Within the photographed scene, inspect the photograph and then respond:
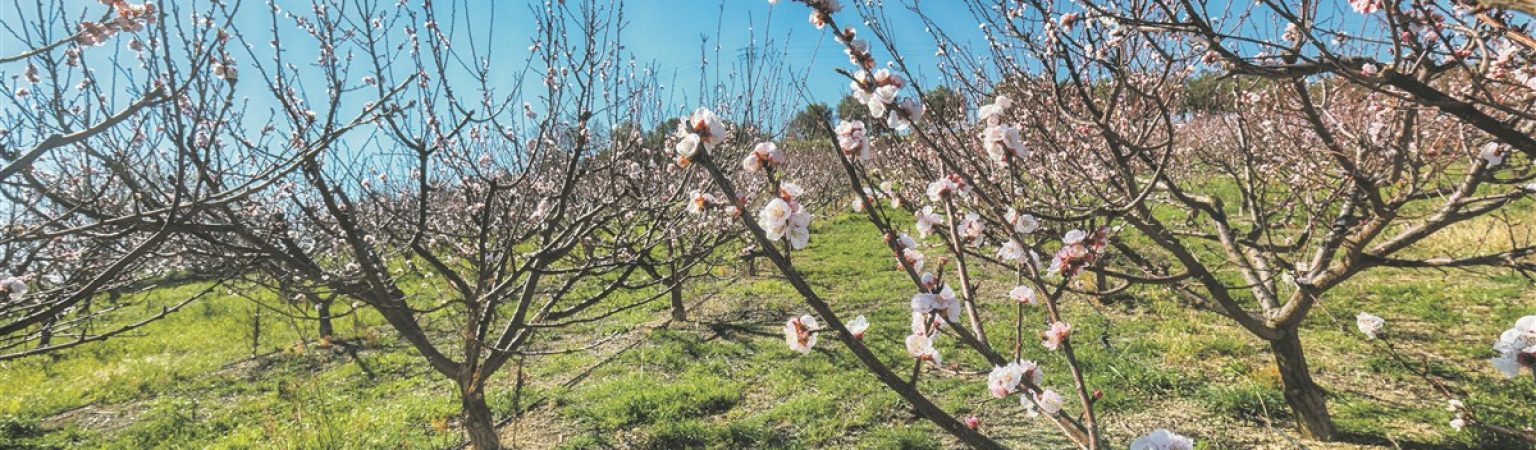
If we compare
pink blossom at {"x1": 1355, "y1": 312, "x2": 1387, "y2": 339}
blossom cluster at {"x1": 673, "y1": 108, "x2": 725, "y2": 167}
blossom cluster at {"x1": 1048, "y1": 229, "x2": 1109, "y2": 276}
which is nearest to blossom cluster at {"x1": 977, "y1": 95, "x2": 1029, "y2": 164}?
blossom cluster at {"x1": 1048, "y1": 229, "x2": 1109, "y2": 276}

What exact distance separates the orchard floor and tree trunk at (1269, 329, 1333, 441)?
0.11 metres

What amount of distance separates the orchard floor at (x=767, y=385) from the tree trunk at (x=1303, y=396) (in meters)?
0.11

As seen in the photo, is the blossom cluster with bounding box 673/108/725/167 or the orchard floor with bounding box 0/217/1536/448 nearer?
the blossom cluster with bounding box 673/108/725/167

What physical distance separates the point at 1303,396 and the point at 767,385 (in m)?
3.90

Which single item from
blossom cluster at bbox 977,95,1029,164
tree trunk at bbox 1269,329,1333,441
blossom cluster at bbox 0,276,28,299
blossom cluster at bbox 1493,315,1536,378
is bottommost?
tree trunk at bbox 1269,329,1333,441

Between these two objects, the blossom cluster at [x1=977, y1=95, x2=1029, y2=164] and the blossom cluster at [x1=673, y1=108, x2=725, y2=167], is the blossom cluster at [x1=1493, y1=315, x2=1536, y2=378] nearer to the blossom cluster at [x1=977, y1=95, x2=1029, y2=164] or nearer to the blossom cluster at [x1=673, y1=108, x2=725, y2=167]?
the blossom cluster at [x1=977, y1=95, x2=1029, y2=164]

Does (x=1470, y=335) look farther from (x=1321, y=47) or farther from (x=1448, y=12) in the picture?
(x=1321, y=47)

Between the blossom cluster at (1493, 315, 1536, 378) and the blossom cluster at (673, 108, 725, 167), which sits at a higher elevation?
the blossom cluster at (673, 108, 725, 167)

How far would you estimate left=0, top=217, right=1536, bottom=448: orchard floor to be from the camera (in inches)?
188

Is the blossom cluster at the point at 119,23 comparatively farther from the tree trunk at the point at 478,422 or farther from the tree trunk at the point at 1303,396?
the tree trunk at the point at 1303,396

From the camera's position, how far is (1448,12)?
6.87 feet

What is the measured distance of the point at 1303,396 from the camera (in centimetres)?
→ 408

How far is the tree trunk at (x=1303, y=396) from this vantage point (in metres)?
3.94

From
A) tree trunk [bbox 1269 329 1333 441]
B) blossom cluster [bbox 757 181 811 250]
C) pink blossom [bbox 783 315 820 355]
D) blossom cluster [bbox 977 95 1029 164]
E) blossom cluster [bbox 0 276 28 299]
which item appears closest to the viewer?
blossom cluster [bbox 757 181 811 250]
